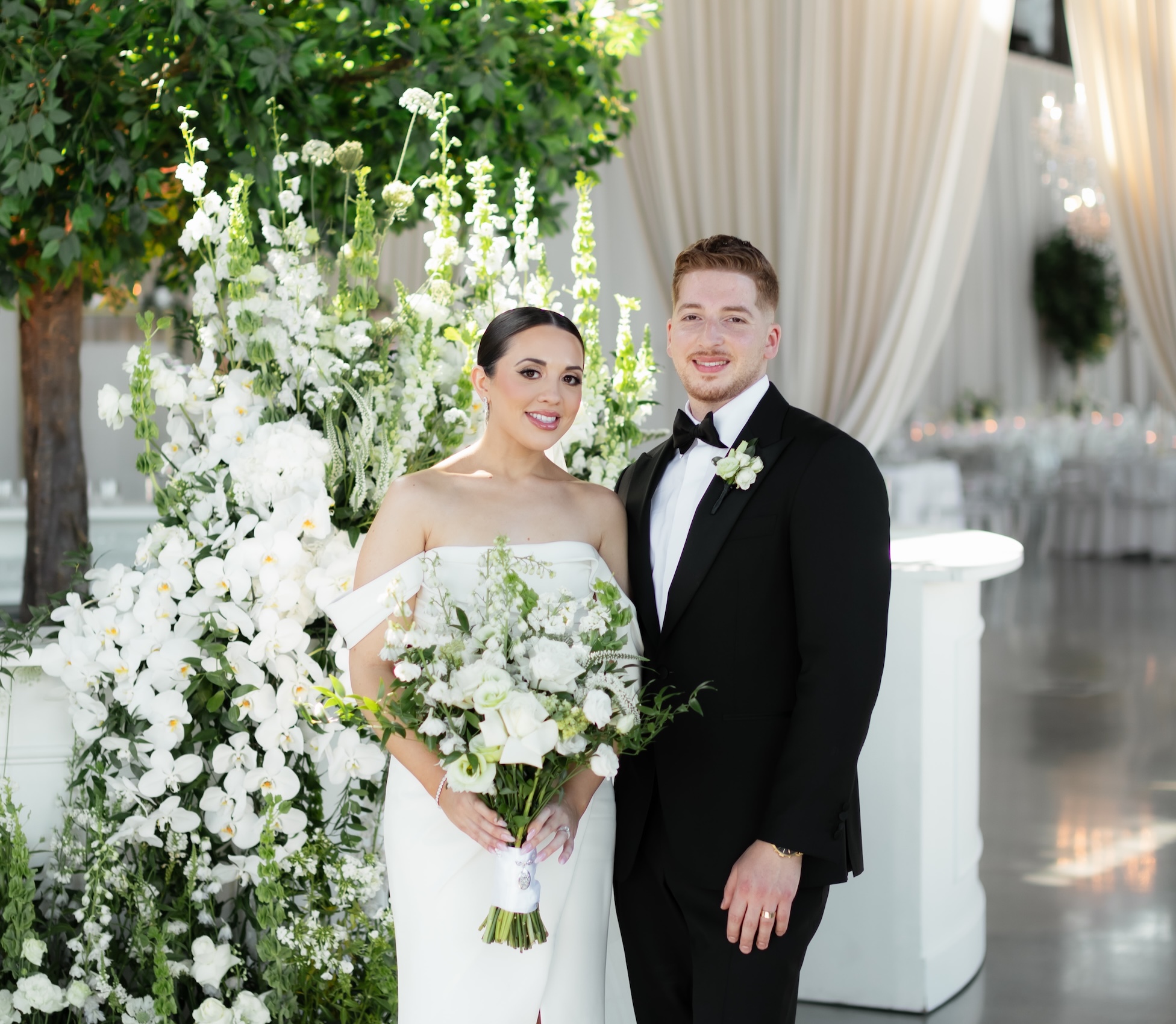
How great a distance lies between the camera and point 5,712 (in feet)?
8.28

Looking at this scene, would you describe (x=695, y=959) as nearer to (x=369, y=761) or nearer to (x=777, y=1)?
(x=369, y=761)

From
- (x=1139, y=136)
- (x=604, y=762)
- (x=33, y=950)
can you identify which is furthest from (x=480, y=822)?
(x=1139, y=136)

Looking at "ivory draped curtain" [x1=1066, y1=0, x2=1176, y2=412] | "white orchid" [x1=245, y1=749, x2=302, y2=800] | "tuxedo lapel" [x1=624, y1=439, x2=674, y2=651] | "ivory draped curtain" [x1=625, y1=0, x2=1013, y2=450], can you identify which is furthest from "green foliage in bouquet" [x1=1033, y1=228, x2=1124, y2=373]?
"white orchid" [x1=245, y1=749, x2=302, y2=800]

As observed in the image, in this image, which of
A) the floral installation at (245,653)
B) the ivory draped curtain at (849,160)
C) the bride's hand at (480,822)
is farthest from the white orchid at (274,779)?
the ivory draped curtain at (849,160)

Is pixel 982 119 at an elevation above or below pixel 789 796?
above

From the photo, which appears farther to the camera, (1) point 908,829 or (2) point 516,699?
(1) point 908,829

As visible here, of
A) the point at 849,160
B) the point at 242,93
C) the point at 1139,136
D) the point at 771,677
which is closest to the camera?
the point at 771,677

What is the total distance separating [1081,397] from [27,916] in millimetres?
13779

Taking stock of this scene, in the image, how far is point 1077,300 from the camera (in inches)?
565

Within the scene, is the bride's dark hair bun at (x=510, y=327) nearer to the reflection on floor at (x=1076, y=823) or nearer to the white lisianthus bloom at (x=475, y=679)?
the white lisianthus bloom at (x=475, y=679)

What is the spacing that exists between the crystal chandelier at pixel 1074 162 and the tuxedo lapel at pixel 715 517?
37.9 feet

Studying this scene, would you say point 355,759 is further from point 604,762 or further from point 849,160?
point 849,160

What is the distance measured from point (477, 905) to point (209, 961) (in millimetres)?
737

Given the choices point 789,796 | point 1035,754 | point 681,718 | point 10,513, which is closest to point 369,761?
point 681,718
